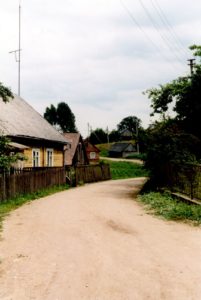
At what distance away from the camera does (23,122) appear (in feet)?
92.5

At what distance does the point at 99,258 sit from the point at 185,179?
944cm

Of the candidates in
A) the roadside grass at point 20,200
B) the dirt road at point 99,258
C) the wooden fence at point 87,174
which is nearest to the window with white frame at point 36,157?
the wooden fence at point 87,174

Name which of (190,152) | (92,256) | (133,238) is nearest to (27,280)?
(92,256)

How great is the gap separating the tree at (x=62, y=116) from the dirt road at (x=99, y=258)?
101 meters

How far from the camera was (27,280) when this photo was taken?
6.88 metres

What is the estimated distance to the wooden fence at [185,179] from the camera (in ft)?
51.7

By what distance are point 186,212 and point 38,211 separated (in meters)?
5.79

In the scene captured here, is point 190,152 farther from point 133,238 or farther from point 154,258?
point 154,258

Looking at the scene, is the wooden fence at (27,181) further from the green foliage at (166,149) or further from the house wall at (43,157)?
the green foliage at (166,149)

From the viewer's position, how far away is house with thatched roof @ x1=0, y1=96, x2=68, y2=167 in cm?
2536

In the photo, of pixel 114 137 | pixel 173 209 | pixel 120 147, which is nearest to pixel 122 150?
pixel 120 147

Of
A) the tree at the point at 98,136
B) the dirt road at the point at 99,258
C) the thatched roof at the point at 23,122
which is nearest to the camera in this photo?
the dirt road at the point at 99,258

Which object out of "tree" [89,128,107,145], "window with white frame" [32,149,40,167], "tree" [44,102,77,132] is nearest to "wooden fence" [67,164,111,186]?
"window with white frame" [32,149,40,167]

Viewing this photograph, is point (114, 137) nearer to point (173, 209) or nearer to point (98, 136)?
point (98, 136)
